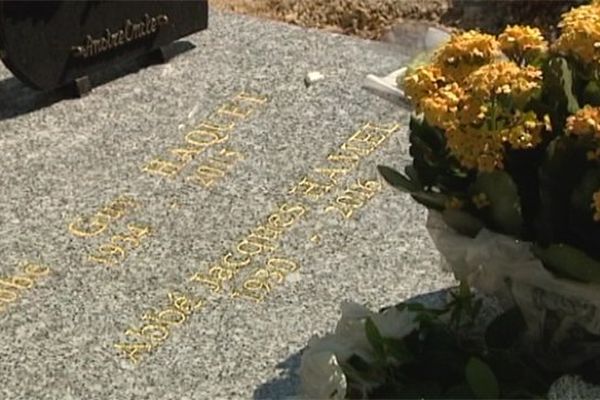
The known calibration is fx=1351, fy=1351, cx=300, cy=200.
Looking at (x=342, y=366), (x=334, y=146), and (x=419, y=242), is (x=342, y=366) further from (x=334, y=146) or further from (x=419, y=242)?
(x=334, y=146)

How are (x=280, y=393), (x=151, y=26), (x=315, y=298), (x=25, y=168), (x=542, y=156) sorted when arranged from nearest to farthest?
(x=542, y=156) → (x=280, y=393) → (x=315, y=298) → (x=25, y=168) → (x=151, y=26)

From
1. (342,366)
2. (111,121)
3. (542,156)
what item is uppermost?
(542,156)

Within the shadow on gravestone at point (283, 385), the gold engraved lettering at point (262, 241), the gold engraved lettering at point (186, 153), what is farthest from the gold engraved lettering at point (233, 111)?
the shadow on gravestone at point (283, 385)

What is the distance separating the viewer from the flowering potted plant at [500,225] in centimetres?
241

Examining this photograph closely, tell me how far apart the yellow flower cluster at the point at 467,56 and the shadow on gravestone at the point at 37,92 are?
1.82 m

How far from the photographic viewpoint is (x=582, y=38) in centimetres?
249

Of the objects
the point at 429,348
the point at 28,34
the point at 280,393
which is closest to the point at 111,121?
the point at 28,34

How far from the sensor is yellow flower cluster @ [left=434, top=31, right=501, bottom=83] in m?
2.58

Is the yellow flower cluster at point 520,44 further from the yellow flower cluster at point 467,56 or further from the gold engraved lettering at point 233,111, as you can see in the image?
the gold engraved lettering at point 233,111

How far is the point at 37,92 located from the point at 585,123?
2.25 meters

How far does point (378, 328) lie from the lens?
8.62 ft

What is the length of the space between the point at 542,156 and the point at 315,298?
790mm

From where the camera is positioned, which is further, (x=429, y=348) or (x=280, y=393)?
(x=280, y=393)

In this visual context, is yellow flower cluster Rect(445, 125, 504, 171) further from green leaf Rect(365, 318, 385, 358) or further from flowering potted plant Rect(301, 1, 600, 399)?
green leaf Rect(365, 318, 385, 358)
